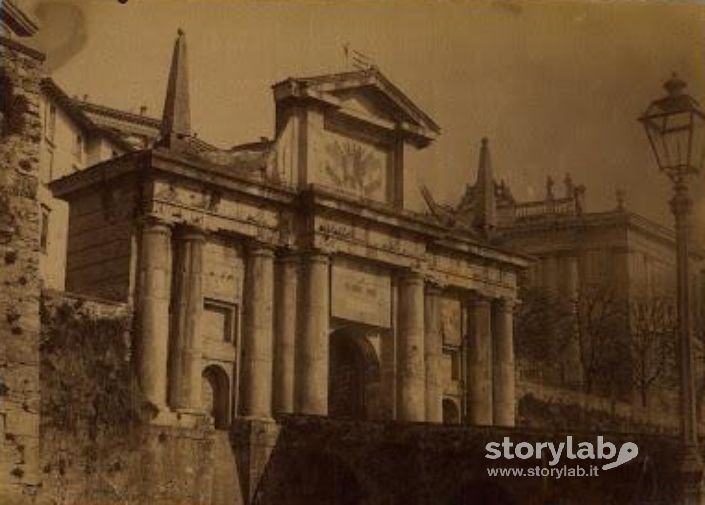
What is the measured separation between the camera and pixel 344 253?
2322cm

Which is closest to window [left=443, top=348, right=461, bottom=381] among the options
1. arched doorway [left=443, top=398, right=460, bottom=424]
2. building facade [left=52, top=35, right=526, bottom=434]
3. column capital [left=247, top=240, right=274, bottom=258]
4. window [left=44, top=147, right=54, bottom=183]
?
building facade [left=52, top=35, right=526, bottom=434]

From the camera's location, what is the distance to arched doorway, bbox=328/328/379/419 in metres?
23.9

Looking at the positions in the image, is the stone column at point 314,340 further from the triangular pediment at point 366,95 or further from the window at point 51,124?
the window at point 51,124

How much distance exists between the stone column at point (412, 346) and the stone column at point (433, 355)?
22cm

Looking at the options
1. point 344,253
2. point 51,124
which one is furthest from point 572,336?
point 51,124

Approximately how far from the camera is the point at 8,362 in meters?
15.0

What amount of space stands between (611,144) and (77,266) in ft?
27.9

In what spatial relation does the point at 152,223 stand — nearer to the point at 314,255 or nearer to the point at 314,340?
the point at 314,255

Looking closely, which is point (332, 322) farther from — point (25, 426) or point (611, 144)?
point (25, 426)

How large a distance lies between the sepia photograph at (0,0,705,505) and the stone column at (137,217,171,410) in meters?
0.04

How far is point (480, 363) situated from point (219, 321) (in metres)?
5.79

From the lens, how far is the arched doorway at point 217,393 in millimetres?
21781

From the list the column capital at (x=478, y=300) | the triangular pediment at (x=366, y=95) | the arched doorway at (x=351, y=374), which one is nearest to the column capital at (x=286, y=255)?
the arched doorway at (x=351, y=374)

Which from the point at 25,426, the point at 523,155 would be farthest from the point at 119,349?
the point at 523,155
